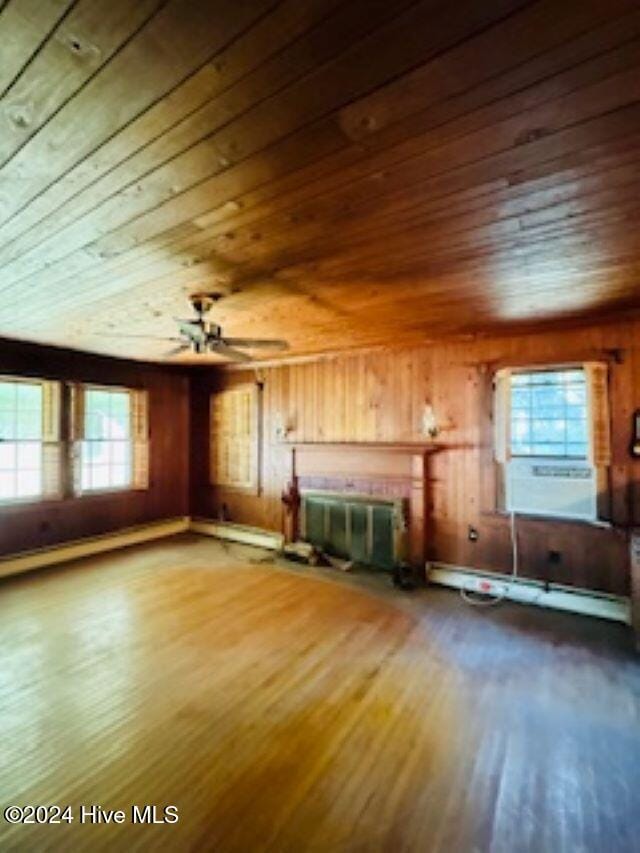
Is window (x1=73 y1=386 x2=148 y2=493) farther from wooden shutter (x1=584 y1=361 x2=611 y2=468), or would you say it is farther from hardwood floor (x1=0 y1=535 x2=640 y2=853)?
wooden shutter (x1=584 y1=361 x2=611 y2=468)

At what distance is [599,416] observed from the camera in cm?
379

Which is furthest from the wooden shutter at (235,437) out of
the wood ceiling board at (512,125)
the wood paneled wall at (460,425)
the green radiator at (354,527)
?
the wood ceiling board at (512,125)

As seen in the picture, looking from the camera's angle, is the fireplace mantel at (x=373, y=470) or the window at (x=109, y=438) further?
the window at (x=109, y=438)

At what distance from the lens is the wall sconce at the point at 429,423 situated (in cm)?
469

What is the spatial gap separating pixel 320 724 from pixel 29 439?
4.66m

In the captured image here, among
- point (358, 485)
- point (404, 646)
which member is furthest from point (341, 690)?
point (358, 485)

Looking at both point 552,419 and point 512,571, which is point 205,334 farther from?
→ point 512,571

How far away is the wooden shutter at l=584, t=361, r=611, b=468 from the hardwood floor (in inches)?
56.5

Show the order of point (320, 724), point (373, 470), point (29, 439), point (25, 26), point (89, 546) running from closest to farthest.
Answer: point (25, 26)
point (320, 724)
point (373, 470)
point (29, 439)
point (89, 546)

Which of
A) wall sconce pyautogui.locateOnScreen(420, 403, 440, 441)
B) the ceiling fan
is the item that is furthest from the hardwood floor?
the ceiling fan

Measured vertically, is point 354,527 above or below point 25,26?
below

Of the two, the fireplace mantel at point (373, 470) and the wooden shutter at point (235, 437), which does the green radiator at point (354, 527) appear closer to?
the fireplace mantel at point (373, 470)

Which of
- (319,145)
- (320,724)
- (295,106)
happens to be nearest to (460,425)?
(320,724)

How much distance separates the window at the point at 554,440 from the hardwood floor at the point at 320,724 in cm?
103
